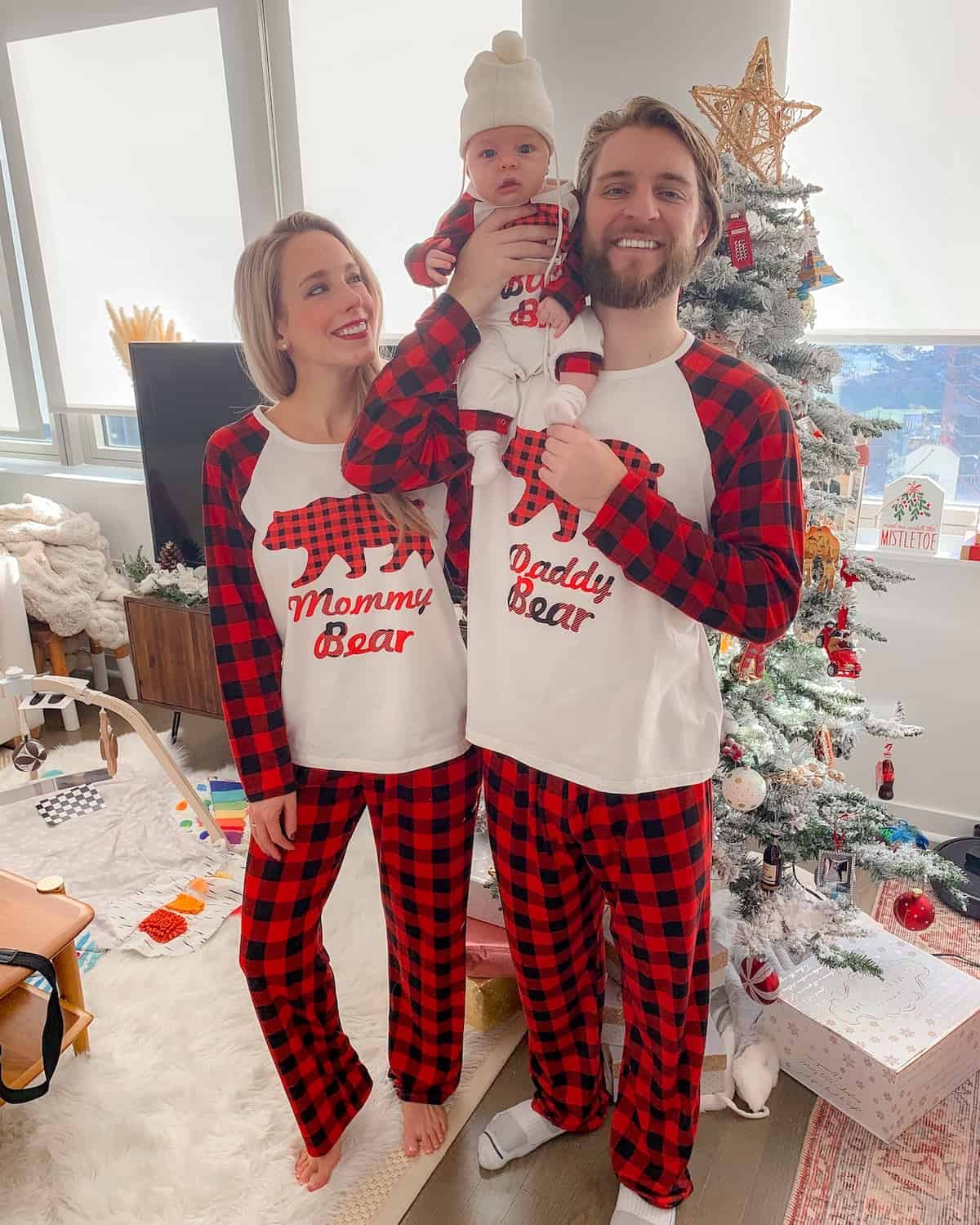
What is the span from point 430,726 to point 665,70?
177cm

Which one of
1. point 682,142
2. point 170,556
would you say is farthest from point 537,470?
point 170,556

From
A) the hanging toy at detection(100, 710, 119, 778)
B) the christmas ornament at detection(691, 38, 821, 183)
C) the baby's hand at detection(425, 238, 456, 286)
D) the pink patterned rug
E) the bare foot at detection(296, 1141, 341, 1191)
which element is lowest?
the pink patterned rug

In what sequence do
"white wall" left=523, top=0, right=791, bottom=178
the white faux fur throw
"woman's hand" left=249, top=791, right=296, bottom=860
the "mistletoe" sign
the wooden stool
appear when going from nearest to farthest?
1. "woman's hand" left=249, top=791, right=296, bottom=860
2. the wooden stool
3. "white wall" left=523, top=0, right=791, bottom=178
4. the "mistletoe" sign
5. the white faux fur throw

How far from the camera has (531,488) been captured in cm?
112

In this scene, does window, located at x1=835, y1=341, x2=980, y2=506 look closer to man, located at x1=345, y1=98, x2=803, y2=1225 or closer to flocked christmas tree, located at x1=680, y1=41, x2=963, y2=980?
flocked christmas tree, located at x1=680, y1=41, x2=963, y2=980

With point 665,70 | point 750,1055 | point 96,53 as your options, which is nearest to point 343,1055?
point 750,1055

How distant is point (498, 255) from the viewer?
1.07 meters

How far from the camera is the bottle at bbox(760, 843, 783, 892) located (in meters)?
1.67

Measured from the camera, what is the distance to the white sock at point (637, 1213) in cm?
132

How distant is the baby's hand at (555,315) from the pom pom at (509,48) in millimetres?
275

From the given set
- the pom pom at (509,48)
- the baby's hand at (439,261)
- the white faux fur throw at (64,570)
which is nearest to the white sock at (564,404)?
the baby's hand at (439,261)

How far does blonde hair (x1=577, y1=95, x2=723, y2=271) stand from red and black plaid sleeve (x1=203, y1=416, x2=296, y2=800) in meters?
0.55

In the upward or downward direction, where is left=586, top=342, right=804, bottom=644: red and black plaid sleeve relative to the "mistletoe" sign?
upward

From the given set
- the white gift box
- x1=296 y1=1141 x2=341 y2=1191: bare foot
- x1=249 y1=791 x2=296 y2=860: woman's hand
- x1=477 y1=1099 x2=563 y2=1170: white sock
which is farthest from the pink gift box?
x1=249 y1=791 x2=296 y2=860: woman's hand
